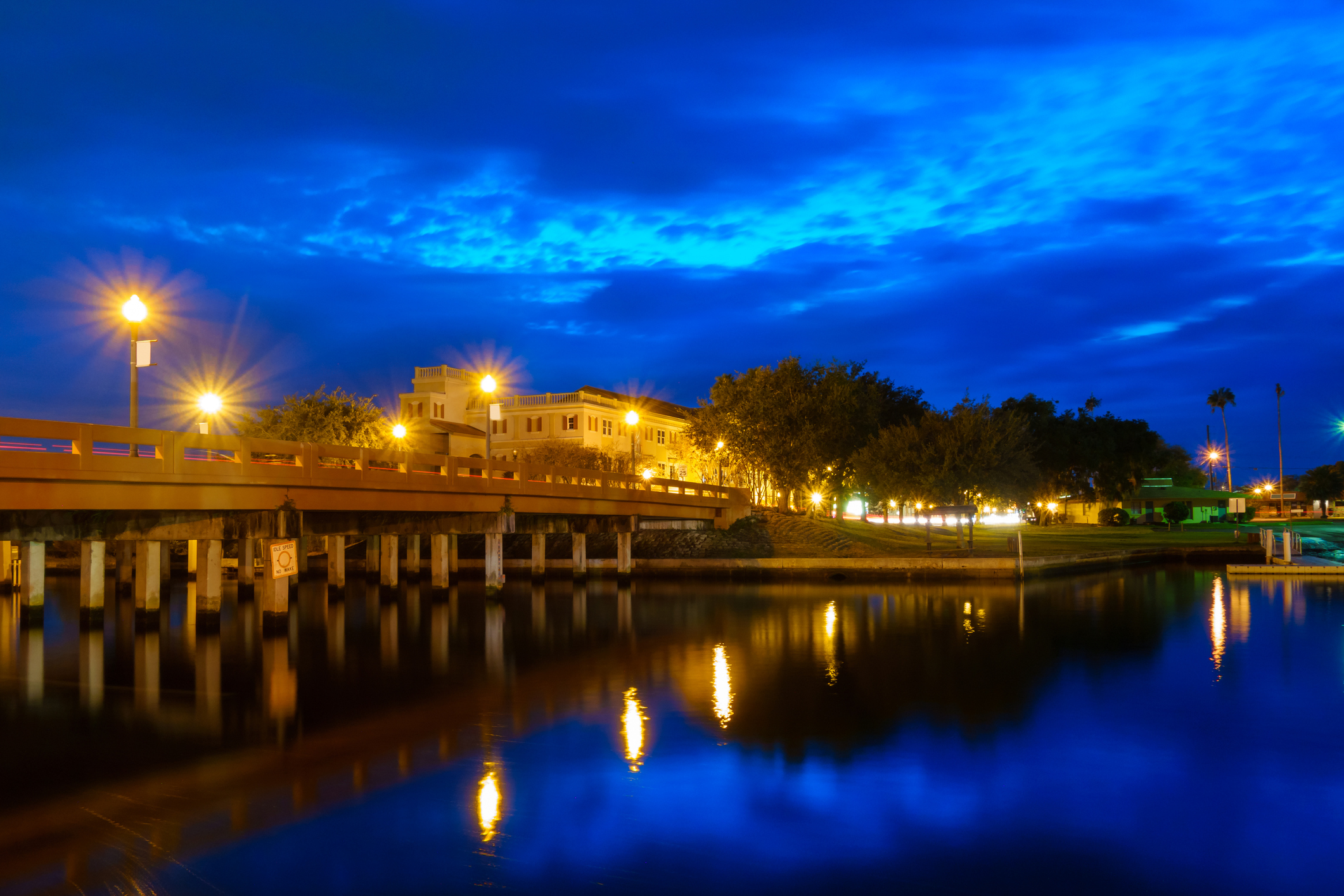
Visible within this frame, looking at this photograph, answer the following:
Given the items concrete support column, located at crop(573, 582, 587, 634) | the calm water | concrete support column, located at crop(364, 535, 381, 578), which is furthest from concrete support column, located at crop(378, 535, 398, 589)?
the calm water

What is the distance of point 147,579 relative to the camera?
34.3 m

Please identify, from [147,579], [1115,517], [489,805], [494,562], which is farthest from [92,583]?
[1115,517]

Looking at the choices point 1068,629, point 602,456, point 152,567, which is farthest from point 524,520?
point 602,456

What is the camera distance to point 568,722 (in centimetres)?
1884

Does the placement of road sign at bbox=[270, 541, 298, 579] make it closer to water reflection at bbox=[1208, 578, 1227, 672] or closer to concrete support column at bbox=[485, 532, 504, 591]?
concrete support column at bbox=[485, 532, 504, 591]

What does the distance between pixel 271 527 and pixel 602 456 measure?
61.2 m

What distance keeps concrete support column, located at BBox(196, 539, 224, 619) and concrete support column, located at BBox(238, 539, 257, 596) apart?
1273 centimetres

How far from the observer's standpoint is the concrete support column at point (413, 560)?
179ft

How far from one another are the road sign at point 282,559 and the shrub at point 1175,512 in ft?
299

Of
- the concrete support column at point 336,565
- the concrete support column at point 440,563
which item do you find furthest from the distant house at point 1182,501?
the concrete support column at point 336,565

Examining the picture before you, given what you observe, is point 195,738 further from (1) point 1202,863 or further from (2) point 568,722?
(1) point 1202,863

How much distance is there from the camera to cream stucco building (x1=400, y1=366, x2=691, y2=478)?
96500 millimetres

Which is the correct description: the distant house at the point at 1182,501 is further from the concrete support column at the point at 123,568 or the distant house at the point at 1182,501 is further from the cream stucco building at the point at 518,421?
the concrete support column at the point at 123,568

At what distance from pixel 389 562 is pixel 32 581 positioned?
677 inches
